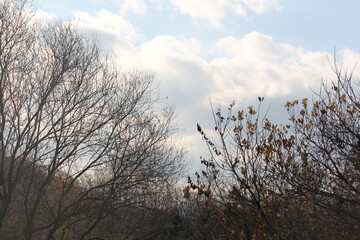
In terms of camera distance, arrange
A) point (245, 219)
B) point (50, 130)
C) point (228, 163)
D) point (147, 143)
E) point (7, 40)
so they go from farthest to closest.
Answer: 1. point (147, 143)
2. point (50, 130)
3. point (7, 40)
4. point (245, 219)
5. point (228, 163)

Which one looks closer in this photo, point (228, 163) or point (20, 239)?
point (228, 163)

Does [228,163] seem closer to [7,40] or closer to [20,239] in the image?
[7,40]

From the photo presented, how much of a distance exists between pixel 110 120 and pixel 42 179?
3.14 meters

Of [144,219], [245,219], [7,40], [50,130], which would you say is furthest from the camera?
[144,219]

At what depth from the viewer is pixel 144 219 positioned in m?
18.7

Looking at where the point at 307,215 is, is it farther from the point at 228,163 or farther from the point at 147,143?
the point at 147,143

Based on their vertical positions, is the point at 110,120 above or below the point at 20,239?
above

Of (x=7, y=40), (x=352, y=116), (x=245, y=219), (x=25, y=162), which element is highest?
(x=7, y=40)

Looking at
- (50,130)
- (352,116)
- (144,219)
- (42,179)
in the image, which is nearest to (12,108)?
(50,130)

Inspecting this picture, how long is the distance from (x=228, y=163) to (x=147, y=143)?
981 cm

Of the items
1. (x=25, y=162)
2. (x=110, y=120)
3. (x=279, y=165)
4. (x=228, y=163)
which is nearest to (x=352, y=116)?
(x=279, y=165)

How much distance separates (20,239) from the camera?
15.6 metres

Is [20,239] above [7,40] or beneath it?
beneath

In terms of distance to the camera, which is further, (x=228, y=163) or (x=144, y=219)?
(x=144, y=219)
